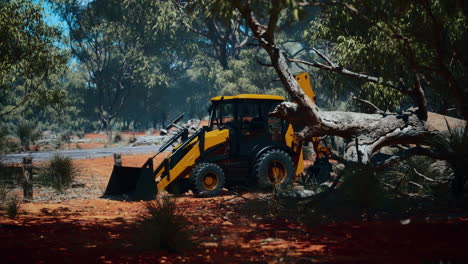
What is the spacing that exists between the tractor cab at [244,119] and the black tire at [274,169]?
450mm

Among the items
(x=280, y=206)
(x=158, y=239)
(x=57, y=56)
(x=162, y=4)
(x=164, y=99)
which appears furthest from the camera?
(x=164, y=99)

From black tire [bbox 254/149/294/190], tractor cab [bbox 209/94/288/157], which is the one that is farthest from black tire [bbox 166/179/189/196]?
black tire [bbox 254/149/294/190]

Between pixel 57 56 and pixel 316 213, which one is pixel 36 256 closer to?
pixel 316 213

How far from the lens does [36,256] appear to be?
6.48m

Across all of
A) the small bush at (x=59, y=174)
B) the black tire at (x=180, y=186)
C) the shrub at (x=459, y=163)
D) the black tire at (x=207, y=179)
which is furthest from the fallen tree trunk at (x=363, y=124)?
the small bush at (x=59, y=174)

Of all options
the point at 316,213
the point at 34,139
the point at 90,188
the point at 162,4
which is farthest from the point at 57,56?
the point at 162,4

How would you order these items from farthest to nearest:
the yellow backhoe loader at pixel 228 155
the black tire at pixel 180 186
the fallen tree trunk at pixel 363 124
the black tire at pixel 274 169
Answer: the black tire at pixel 274 169, the black tire at pixel 180 186, the yellow backhoe loader at pixel 228 155, the fallen tree trunk at pixel 363 124

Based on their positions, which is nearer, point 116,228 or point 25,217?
point 116,228

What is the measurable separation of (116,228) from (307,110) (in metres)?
4.64

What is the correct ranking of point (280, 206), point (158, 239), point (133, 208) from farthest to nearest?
point (133, 208) → point (280, 206) → point (158, 239)

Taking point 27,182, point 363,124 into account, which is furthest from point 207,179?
point 27,182

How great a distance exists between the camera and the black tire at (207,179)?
1270cm

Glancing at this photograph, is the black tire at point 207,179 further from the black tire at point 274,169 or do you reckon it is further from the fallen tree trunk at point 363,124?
the fallen tree trunk at point 363,124

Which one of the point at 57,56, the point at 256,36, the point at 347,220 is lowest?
the point at 347,220
